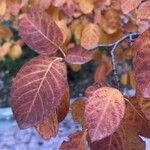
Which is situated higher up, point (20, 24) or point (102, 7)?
point (20, 24)

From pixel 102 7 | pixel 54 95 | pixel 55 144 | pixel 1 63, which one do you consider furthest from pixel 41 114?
pixel 1 63

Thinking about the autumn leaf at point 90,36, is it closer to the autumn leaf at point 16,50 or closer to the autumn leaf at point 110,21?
the autumn leaf at point 110,21

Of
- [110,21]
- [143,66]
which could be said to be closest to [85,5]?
[110,21]

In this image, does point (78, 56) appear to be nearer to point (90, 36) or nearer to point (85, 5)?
point (90, 36)

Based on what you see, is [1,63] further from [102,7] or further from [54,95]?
[54,95]

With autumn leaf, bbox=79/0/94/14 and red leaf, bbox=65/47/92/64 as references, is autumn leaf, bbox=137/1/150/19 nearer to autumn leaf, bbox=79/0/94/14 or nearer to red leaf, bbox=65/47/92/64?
red leaf, bbox=65/47/92/64

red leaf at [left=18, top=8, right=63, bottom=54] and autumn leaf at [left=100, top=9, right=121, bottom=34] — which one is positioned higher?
red leaf at [left=18, top=8, right=63, bottom=54]

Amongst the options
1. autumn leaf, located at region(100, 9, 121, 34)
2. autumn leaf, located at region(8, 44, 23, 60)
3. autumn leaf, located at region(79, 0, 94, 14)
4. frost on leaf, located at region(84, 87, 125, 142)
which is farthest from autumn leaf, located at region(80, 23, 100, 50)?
autumn leaf, located at region(8, 44, 23, 60)
